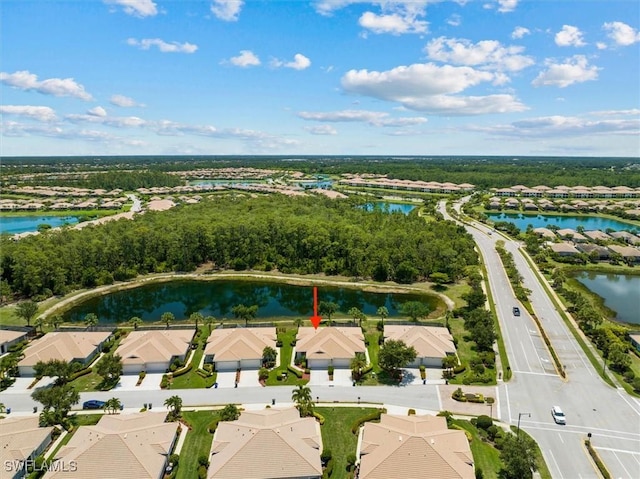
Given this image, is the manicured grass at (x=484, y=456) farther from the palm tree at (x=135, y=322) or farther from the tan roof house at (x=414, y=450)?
the palm tree at (x=135, y=322)

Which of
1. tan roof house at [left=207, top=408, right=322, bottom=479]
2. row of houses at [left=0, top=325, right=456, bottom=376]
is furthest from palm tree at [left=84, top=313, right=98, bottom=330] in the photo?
tan roof house at [left=207, top=408, right=322, bottom=479]

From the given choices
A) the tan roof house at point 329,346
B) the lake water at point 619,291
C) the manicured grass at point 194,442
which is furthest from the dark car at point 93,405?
the lake water at point 619,291

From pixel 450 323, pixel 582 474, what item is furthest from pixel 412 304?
pixel 582 474

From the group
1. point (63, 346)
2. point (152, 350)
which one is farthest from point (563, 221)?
point (63, 346)

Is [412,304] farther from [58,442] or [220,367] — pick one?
[58,442]

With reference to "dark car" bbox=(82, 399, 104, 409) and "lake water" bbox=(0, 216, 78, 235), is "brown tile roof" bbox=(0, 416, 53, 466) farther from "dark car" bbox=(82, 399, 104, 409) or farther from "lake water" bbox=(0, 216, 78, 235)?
"lake water" bbox=(0, 216, 78, 235)
